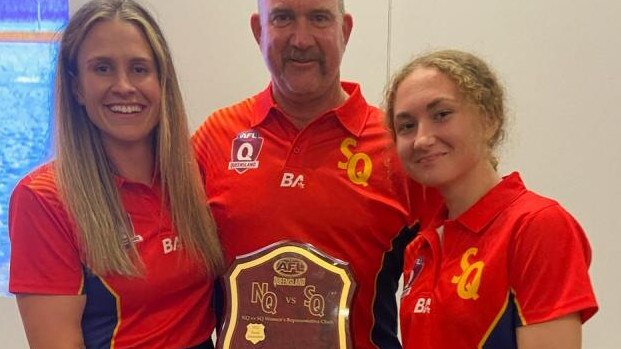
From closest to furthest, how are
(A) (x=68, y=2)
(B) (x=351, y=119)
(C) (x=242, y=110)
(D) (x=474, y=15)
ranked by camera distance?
1. (B) (x=351, y=119)
2. (C) (x=242, y=110)
3. (D) (x=474, y=15)
4. (A) (x=68, y=2)

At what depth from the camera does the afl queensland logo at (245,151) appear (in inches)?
60.3

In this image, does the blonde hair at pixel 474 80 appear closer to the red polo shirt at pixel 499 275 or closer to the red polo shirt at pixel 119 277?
the red polo shirt at pixel 499 275

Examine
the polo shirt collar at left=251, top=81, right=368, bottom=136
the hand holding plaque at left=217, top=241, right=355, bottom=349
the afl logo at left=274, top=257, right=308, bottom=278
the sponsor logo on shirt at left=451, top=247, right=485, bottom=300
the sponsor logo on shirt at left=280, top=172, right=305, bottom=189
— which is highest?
the polo shirt collar at left=251, top=81, right=368, bottom=136

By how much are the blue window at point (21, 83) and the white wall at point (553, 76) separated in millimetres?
1100

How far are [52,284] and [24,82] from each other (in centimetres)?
141

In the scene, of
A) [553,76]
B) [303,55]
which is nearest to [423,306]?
[303,55]

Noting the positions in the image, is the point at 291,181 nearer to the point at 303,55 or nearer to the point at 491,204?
the point at 303,55

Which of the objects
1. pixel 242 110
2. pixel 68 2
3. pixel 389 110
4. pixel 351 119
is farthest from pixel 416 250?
pixel 68 2

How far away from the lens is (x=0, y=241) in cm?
240

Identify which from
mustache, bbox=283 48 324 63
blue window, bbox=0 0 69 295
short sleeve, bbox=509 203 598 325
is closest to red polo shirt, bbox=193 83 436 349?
mustache, bbox=283 48 324 63

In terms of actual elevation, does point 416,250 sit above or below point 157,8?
below

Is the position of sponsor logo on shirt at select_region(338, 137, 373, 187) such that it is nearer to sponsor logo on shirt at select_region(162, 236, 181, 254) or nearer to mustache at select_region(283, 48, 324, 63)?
mustache at select_region(283, 48, 324, 63)

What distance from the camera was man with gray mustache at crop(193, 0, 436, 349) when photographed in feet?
4.81

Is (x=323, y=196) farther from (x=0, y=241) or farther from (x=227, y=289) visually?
(x=0, y=241)
